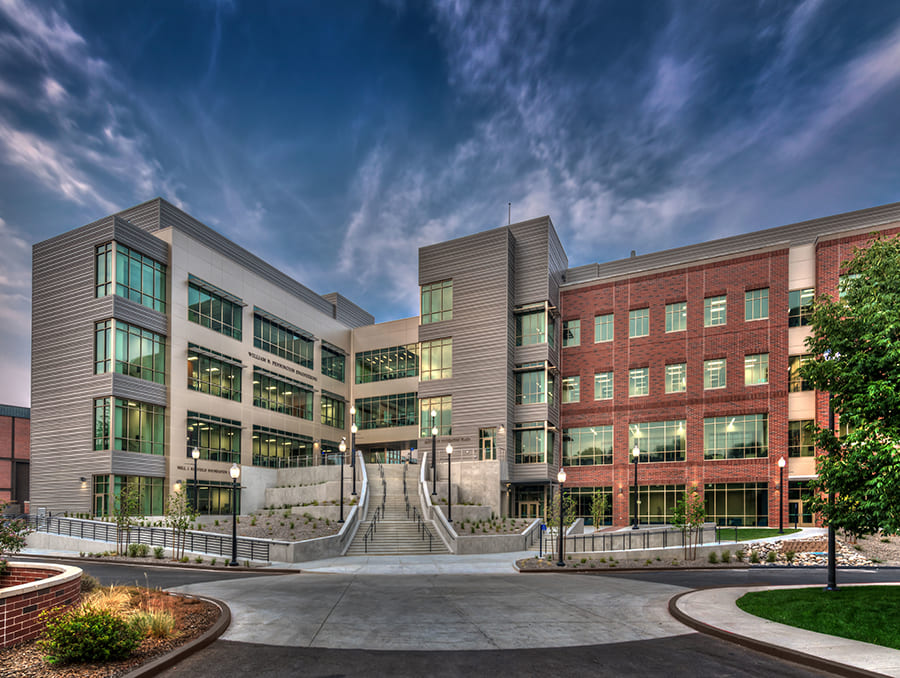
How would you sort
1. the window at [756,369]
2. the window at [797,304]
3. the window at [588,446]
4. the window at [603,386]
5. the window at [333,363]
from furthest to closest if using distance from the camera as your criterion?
1. the window at [333,363]
2. the window at [603,386]
3. the window at [588,446]
4. the window at [756,369]
5. the window at [797,304]

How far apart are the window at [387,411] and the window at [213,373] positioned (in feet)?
54.8

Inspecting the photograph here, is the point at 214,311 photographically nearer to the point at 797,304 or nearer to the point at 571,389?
the point at 571,389

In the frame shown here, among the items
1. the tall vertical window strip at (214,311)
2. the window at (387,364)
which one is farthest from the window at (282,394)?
the window at (387,364)

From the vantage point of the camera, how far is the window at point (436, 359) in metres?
49.7

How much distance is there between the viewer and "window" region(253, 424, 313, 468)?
49.6 m

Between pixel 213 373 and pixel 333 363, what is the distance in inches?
705

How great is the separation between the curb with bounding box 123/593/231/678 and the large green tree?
12.5 metres

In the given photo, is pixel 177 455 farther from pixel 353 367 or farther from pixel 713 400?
pixel 713 400

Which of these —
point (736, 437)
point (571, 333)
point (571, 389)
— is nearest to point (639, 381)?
point (571, 389)

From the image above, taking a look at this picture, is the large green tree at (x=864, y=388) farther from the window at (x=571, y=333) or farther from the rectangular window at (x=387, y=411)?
the rectangular window at (x=387, y=411)

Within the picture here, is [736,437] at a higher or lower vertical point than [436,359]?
lower

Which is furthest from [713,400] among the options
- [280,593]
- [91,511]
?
[91,511]

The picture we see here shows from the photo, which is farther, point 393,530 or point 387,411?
point 387,411

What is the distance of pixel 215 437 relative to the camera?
44.7 metres
